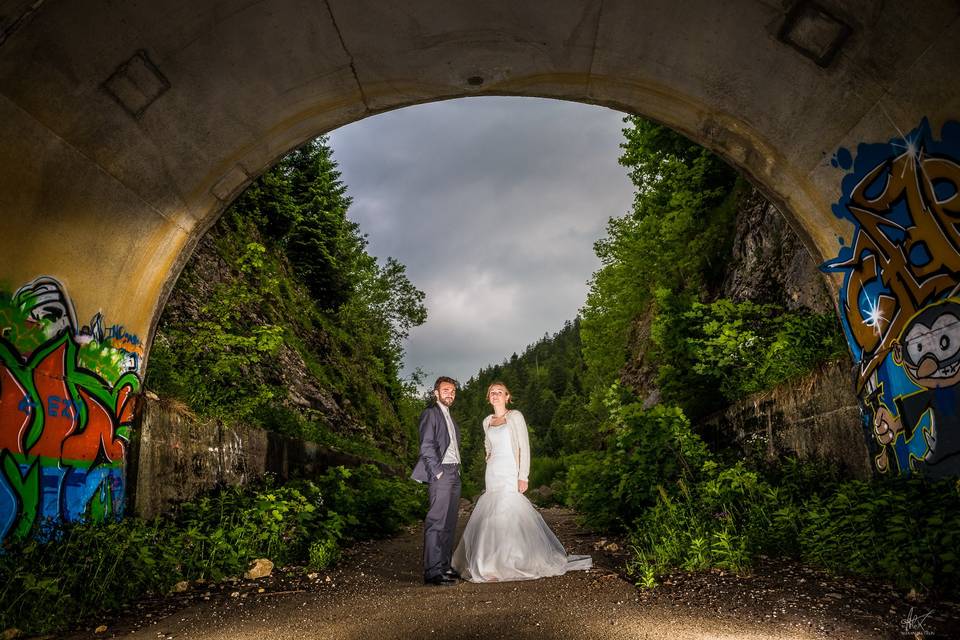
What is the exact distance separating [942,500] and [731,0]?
4.78 meters

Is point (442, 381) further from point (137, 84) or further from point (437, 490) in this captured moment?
point (137, 84)

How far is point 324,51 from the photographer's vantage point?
244 inches

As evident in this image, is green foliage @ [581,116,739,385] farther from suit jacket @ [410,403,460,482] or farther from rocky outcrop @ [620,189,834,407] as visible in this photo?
suit jacket @ [410,403,460,482]

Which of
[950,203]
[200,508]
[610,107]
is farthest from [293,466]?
[950,203]

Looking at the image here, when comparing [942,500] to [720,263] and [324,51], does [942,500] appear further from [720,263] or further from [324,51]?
[720,263]

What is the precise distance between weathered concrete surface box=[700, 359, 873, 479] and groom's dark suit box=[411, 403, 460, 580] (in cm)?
438

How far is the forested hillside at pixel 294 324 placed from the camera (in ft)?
28.5

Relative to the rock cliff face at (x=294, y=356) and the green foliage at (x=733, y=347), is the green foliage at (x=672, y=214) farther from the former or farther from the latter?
the rock cliff face at (x=294, y=356)

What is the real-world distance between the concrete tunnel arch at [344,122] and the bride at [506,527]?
11.7ft

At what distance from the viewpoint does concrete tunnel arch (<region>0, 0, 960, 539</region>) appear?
520 cm

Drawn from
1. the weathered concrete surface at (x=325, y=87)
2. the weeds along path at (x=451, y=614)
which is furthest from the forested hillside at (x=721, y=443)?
the weathered concrete surface at (x=325, y=87)

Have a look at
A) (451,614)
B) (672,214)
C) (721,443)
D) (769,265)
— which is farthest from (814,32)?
(672,214)

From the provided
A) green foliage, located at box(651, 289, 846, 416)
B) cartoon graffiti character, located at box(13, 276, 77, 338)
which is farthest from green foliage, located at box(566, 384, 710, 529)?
cartoon graffiti character, located at box(13, 276, 77, 338)

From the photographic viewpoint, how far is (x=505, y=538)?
6.52 meters
